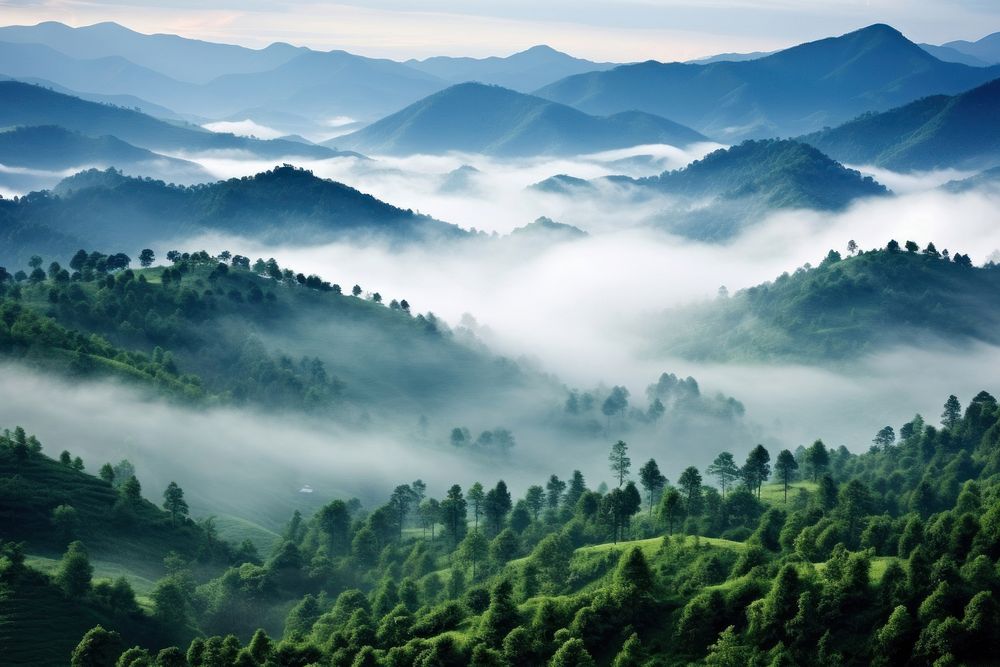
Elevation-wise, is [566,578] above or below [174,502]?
above

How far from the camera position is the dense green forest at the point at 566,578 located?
94062mm

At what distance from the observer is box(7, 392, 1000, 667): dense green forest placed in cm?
9406

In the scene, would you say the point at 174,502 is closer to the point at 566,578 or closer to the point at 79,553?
the point at 79,553

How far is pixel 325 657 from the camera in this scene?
350 ft

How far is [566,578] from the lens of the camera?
13038 centimetres

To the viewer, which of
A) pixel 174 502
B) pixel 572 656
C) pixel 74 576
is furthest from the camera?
pixel 174 502

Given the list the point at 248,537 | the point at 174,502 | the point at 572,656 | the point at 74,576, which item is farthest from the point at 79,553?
the point at 572,656

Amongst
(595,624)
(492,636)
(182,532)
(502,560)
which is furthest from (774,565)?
(182,532)

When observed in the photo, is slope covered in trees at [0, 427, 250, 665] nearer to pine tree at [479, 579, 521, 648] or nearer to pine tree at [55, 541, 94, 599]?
pine tree at [55, 541, 94, 599]

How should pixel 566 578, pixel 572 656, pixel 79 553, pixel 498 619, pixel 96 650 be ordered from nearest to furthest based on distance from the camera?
pixel 572 656 < pixel 96 650 < pixel 498 619 < pixel 79 553 < pixel 566 578

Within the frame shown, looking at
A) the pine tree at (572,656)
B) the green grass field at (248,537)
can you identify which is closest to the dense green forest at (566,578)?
the pine tree at (572,656)

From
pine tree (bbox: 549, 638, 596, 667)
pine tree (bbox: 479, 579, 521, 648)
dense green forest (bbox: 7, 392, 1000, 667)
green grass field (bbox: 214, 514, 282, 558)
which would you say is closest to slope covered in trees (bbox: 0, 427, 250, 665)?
dense green forest (bbox: 7, 392, 1000, 667)

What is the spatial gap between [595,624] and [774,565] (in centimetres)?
2307

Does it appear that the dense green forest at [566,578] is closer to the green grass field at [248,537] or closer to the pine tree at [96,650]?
the pine tree at [96,650]
